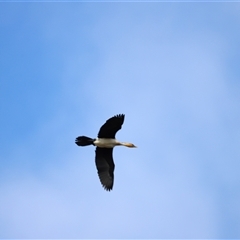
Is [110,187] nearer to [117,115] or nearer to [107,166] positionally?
[107,166]

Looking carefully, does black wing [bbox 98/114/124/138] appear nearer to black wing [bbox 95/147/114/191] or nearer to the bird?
the bird

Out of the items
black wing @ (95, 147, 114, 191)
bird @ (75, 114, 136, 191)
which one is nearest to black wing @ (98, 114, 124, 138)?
bird @ (75, 114, 136, 191)

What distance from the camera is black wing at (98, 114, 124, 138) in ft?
130

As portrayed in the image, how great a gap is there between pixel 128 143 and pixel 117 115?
258 centimetres

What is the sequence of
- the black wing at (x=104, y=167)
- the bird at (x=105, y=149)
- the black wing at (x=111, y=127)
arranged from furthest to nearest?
the black wing at (x=104, y=167)
the bird at (x=105, y=149)
the black wing at (x=111, y=127)

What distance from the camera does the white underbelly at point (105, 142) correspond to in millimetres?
40281

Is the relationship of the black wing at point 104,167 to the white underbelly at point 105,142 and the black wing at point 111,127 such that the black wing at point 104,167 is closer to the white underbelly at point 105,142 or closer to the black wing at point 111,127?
the white underbelly at point 105,142

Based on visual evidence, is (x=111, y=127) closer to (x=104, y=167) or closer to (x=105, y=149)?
(x=105, y=149)

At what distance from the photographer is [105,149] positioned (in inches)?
1608

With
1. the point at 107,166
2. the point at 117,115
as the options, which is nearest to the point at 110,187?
the point at 107,166

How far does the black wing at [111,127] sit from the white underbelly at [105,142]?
0.20 metres

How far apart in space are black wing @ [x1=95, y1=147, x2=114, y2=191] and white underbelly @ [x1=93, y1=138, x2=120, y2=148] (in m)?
0.32

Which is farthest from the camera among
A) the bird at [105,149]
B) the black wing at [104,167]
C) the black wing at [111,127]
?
the black wing at [104,167]

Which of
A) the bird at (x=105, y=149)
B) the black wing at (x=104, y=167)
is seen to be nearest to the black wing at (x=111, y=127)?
Result: the bird at (x=105, y=149)
